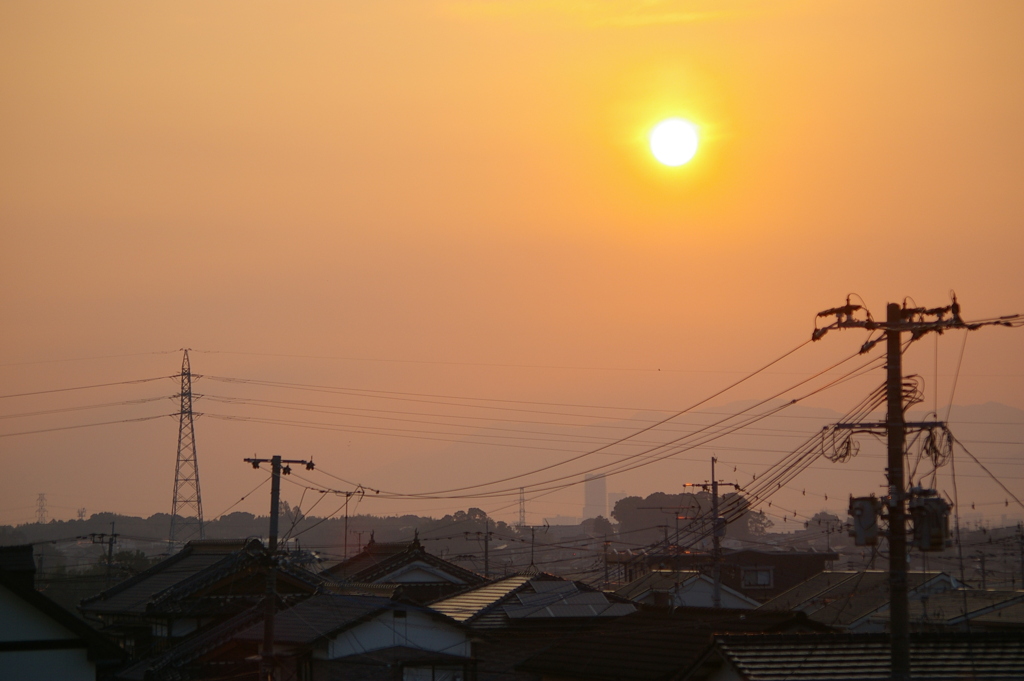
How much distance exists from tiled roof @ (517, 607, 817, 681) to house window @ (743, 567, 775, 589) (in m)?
41.2

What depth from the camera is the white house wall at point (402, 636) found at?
99.3 feet

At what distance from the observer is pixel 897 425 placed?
17.0 metres

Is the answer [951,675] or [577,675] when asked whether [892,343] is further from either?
[577,675]

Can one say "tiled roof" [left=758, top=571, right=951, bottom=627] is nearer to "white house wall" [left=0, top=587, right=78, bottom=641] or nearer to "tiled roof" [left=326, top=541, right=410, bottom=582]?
"tiled roof" [left=326, top=541, right=410, bottom=582]

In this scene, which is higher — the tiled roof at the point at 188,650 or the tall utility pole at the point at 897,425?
the tall utility pole at the point at 897,425

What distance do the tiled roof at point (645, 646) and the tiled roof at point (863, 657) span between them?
10.2ft

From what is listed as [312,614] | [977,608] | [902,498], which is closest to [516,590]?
[312,614]

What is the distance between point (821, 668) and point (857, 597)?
21.8 metres

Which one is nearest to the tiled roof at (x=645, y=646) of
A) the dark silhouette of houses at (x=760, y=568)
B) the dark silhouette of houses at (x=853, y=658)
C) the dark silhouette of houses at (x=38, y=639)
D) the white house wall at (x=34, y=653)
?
the dark silhouette of houses at (x=853, y=658)

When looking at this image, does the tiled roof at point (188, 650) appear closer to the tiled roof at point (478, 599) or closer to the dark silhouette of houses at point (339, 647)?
the dark silhouette of houses at point (339, 647)

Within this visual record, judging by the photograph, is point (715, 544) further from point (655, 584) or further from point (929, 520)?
point (929, 520)

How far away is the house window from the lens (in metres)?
71.0

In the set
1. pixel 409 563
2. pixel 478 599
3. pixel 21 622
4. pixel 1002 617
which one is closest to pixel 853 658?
pixel 1002 617

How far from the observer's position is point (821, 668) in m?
20.6
